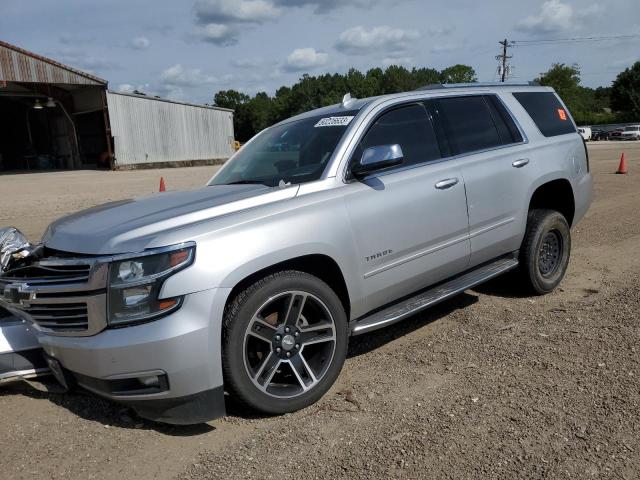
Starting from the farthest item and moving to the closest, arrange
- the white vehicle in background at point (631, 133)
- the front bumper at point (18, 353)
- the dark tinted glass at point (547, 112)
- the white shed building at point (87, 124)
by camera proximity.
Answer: the white vehicle in background at point (631, 133)
the white shed building at point (87, 124)
the dark tinted glass at point (547, 112)
the front bumper at point (18, 353)

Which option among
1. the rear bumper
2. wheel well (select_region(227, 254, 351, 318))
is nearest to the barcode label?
wheel well (select_region(227, 254, 351, 318))

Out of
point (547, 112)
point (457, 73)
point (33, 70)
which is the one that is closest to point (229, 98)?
point (457, 73)

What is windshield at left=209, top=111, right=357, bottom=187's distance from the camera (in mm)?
3795

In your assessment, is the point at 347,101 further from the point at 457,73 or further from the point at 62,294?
the point at 457,73

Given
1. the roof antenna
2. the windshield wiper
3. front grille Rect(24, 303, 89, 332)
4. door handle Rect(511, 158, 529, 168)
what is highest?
the roof antenna

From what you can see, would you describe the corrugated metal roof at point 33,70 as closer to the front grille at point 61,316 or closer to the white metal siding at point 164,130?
the white metal siding at point 164,130

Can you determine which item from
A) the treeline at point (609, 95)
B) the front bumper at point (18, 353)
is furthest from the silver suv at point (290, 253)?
the treeline at point (609, 95)

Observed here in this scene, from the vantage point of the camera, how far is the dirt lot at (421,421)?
2.73 meters

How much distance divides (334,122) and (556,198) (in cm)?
269

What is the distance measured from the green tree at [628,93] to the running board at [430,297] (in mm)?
81117

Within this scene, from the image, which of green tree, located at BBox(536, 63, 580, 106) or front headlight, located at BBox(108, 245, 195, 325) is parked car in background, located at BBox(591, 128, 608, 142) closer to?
green tree, located at BBox(536, 63, 580, 106)

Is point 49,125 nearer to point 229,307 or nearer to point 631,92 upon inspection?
point 229,307

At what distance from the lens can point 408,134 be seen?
4.11m

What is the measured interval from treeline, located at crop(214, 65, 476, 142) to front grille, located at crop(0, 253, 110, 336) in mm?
85972
